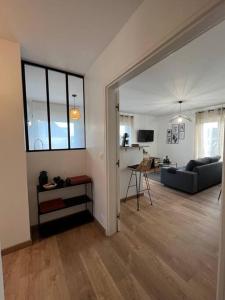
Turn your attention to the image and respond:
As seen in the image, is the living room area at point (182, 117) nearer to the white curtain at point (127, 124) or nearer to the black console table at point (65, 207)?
the white curtain at point (127, 124)

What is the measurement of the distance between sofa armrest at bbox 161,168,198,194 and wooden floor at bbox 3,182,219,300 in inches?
41.7

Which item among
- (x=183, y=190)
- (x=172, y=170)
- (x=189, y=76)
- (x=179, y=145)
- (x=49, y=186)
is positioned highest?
(x=189, y=76)

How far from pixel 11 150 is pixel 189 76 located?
3270mm

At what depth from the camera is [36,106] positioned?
3977 millimetres

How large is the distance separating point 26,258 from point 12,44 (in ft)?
8.64

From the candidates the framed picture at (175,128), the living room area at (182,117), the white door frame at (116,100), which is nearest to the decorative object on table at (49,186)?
the white door frame at (116,100)

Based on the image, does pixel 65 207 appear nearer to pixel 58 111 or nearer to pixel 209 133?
pixel 58 111

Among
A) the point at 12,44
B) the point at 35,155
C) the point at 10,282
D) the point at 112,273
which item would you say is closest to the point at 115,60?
the point at 12,44

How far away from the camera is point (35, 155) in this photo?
2350 millimetres

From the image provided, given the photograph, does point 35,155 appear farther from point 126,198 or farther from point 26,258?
point 126,198

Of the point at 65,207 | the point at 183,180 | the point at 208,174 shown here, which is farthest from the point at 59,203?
the point at 208,174

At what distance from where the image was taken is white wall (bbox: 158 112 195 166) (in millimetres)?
5867

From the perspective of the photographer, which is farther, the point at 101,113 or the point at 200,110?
the point at 200,110

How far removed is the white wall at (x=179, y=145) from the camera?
19.2ft
